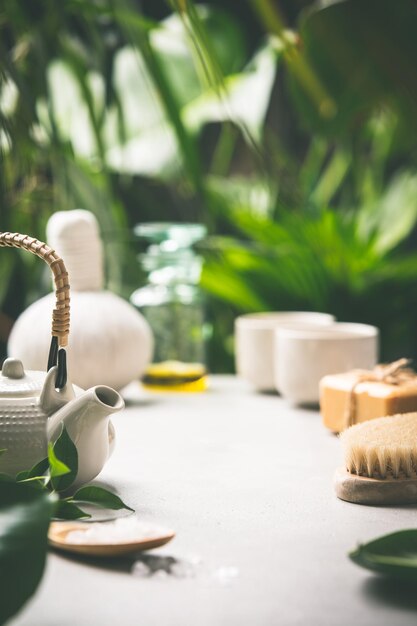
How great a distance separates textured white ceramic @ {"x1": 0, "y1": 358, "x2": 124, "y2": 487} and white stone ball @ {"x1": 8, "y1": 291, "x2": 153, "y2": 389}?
376 mm

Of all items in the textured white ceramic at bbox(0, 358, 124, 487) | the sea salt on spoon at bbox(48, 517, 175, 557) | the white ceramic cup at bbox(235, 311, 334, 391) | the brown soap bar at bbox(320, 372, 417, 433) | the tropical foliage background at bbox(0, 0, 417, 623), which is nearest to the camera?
the sea salt on spoon at bbox(48, 517, 175, 557)

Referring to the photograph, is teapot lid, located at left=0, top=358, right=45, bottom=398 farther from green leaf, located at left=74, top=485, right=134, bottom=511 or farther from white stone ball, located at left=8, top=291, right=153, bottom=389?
white stone ball, located at left=8, top=291, right=153, bottom=389

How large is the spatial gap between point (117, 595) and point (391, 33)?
3.54ft

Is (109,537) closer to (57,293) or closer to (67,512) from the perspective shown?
(67,512)

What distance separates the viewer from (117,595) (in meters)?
0.55

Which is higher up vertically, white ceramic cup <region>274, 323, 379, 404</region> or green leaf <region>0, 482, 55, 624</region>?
white ceramic cup <region>274, 323, 379, 404</region>

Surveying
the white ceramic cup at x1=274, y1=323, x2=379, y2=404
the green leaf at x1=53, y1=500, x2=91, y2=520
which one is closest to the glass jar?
the white ceramic cup at x1=274, y1=323, x2=379, y2=404

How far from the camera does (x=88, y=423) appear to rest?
733 mm

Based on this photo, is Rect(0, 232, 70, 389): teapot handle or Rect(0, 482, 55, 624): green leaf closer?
Rect(0, 482, 55, 624): green leaf

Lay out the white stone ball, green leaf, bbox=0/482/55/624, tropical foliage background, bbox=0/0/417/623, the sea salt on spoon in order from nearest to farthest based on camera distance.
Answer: green leaf, bbox=0/482/55/624
the sea salt on spoon
the white stone ball
tropical foliage background, bbox=0/0/417/623

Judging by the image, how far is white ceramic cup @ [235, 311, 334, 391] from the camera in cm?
127

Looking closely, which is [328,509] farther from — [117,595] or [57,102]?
[57,102]

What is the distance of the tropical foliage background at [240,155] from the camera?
4.59 ft

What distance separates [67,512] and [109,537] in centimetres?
6
